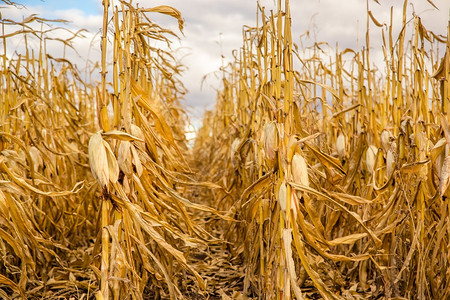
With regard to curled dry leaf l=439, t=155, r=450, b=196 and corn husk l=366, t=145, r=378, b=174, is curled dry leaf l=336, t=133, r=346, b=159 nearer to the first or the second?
corn husk l=366, t=145, r=378, b=174

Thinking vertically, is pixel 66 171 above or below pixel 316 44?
below

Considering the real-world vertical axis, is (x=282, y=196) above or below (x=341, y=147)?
below

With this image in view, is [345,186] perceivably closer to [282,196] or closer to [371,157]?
[371,157]

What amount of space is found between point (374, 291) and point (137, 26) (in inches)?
47.5

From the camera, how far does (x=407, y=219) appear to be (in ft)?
4.38

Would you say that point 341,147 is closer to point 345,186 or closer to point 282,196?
point 345,186

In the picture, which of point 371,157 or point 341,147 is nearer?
point 371,157

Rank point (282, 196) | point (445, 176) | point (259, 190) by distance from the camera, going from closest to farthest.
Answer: point (282, 196) → point (445, 176) → point (259, 190)

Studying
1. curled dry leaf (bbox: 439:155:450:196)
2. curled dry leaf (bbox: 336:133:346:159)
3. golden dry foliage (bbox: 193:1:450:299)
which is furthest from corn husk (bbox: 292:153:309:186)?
curled dry leaf (bbox: 336:133:346:159)

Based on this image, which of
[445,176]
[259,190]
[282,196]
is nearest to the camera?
[282,196]

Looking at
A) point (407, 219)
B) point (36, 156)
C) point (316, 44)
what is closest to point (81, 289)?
point (36, 156)

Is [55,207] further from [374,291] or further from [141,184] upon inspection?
[374,291]

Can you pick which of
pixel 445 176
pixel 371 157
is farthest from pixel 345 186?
pixel 445 176

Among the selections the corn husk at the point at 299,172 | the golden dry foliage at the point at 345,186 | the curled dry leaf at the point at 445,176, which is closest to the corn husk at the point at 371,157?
the golden dry foliage at the point at 345,186
